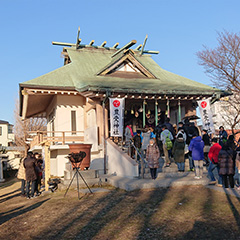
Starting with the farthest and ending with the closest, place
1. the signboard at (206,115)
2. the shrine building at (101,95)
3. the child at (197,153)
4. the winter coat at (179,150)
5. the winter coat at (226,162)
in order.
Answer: the signboard at (206,115), the shrine building at (101,95), the winter coat at (179,150), the child at (197,153), the winter coat at (226,162)

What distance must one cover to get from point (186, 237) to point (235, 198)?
3477mm

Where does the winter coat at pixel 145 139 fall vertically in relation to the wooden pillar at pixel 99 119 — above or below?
below

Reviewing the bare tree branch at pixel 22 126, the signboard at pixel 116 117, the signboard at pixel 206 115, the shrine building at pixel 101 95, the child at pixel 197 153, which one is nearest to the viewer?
the child at pixel 197 153

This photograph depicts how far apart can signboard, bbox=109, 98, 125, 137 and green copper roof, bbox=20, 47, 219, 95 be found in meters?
0.71

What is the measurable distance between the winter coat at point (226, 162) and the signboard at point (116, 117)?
6.52 metres

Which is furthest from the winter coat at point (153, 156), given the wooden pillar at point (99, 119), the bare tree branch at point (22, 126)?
the bare tree branch at point (22, 126)

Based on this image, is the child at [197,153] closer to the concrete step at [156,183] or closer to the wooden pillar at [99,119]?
the concrete step at [156,183]

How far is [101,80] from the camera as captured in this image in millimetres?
17906

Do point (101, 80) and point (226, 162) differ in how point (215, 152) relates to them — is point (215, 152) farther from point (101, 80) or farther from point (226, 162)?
point (101, 80)

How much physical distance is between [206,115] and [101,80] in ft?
20.5

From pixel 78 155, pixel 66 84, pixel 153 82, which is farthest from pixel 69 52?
pixel 78 155

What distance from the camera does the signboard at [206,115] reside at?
16.9 m

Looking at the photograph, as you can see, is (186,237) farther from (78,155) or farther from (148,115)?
(148,115)

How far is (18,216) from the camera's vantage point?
28.5 feet
